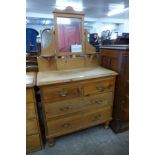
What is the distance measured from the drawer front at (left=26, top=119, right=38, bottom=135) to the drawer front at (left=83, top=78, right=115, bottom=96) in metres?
0.61

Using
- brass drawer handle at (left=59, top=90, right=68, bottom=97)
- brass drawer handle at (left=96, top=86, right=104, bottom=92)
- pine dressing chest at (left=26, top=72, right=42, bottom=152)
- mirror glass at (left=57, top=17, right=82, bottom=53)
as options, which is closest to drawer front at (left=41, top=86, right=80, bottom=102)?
brass drawer handle at (left=59, top=90, right=68, bottom=97)

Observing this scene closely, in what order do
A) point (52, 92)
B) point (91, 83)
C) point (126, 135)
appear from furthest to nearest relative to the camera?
point (126, 135)
point (91, 83)
point (52, 92)

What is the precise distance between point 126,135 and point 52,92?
1.13m

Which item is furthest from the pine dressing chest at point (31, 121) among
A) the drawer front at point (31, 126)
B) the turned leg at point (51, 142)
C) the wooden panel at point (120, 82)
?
the wooden panel at point (120, 82)

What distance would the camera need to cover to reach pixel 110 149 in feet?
5.08

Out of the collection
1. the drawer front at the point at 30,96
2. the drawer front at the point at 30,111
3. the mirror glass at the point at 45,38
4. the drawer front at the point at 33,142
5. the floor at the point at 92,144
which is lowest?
the floor at the point at 92,144

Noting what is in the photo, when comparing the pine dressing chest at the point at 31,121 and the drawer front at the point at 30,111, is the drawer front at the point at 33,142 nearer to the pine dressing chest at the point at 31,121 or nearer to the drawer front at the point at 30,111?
the pine dressing chest at the point at 31,121

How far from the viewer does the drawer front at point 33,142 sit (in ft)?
4.77

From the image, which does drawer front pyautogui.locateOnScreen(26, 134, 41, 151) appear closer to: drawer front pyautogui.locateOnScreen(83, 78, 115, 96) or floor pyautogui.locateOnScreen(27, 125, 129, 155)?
floor pyautogui.locateOnScreen(27, 125, 129, 155)

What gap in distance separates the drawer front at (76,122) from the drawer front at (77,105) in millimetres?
83

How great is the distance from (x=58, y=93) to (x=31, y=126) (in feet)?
1.46
